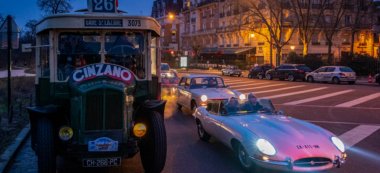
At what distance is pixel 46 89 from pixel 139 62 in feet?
5.37

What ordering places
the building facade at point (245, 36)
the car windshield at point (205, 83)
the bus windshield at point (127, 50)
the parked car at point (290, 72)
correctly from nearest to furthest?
the bus windshield at point (127, 50) → the car windshield at point (205, 83) → the parked car at point (290, 72) → the building facade at point (245, 36)

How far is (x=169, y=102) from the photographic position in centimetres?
2042

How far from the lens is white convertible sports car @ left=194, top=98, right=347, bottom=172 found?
23.3 ft

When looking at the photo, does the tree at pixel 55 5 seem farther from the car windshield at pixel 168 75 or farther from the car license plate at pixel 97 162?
the car license plate at pixel 97 162

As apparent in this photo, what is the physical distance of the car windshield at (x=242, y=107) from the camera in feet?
31.1

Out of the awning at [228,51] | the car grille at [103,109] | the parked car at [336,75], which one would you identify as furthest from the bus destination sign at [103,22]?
the awning at [228,51]

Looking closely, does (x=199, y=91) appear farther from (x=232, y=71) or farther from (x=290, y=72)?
(x=232, y=71)

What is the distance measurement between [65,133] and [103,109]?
0.70m

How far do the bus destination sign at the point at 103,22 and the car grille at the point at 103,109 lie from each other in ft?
3.99

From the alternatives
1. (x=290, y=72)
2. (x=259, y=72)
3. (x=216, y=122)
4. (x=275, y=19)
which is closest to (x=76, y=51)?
(x=216, y=122)

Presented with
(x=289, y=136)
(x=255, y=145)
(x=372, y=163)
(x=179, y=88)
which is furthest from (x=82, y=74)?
(x=179, y=88)

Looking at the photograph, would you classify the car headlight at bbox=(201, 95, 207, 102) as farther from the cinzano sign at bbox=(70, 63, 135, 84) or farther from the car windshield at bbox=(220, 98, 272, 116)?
the cinzano sign at bbox=(70, 63, 135, 84)

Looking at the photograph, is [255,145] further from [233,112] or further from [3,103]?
[3,103]

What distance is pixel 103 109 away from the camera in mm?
6770
